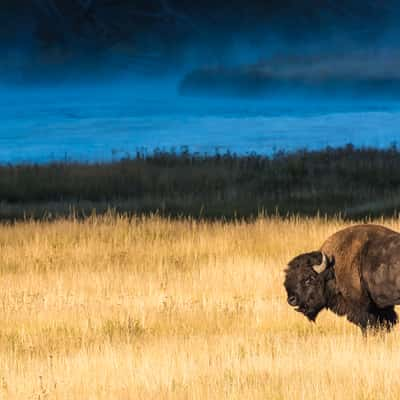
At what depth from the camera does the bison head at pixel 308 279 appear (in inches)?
383

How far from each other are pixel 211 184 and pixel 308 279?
25.3 m

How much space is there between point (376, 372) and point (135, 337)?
324 cm

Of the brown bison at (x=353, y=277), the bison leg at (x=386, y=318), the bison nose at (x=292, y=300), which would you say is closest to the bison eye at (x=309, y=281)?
the brown bison at (x=353, y=277)

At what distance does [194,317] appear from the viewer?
460 inches

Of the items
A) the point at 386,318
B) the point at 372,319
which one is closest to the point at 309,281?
the point at 372,319

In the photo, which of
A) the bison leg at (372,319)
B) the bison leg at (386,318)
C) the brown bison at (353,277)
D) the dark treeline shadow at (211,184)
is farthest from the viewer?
the dark treeline shadow at (211,184)

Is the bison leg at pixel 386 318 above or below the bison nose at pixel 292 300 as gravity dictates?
below

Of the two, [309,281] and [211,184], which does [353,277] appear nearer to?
[309,281]

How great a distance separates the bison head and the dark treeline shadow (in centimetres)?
1771

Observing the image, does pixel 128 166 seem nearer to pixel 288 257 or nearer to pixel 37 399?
pixel 288 257

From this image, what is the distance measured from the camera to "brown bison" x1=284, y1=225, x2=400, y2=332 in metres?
9.55

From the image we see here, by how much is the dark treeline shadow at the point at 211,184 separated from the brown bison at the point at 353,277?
57.8 ft

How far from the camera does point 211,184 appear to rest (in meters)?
35.0

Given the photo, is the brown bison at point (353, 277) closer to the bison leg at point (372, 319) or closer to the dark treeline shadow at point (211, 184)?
the bison leg at point (372, 319)
